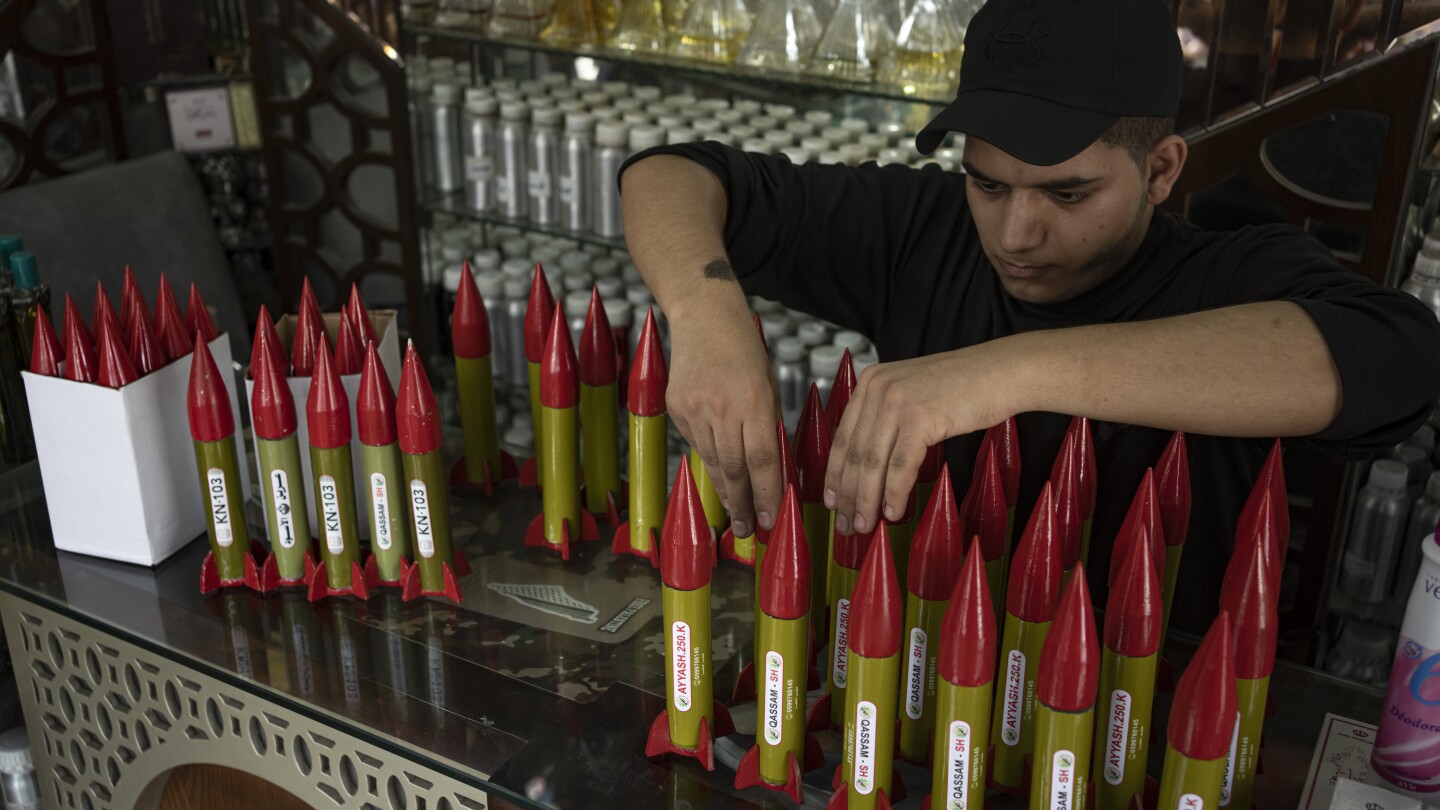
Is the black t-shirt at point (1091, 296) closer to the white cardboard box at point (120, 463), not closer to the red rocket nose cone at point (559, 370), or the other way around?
the red rocket nose cone at point (559, 370)

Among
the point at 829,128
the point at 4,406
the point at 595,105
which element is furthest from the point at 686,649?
the point at 595,105

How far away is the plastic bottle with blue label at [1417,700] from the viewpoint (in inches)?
34.8

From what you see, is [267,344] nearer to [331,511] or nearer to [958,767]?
[331,511]

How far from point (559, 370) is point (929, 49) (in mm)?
1166

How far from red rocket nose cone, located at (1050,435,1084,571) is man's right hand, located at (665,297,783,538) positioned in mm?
232

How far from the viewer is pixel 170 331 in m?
1.35

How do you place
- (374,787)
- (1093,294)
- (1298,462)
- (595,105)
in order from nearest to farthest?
(374,787)
(1093,294)
(1298,462)
(595,105)

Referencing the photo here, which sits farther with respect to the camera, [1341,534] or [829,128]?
[829,128]

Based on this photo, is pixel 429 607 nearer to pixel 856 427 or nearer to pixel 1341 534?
Answer: pixel 856 427

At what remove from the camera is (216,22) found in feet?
9.48

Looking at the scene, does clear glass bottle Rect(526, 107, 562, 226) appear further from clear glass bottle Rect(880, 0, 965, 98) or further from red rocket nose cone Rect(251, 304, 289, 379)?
red rocket nose cone Rect(251, 304, 289, 379)

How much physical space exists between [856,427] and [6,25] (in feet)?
6.99

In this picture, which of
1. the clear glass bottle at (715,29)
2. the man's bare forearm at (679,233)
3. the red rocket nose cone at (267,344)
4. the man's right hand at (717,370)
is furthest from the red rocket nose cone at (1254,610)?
the clear glass bottle at (715,29)

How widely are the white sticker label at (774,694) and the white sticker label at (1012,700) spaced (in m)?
0.17
